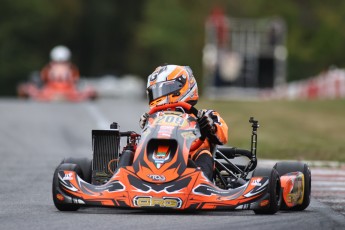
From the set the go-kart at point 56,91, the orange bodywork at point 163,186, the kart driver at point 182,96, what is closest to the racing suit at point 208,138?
the kart driver at point 182,96

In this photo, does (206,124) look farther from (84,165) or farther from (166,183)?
(84,165)

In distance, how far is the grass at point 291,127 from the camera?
2152 cm

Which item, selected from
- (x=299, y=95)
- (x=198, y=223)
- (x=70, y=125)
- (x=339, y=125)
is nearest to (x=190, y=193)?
(x=198, y=223)

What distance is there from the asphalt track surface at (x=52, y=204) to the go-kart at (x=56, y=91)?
39.5ft

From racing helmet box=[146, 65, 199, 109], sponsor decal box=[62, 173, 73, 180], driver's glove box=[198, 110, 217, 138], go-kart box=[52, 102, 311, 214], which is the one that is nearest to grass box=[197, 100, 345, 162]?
racing helmet box=[146, 65, 199, 109]

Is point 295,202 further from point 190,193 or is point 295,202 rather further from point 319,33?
point 319,33

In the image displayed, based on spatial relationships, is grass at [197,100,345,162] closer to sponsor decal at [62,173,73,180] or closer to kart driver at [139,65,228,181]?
kart driver at [139,65,228,181]

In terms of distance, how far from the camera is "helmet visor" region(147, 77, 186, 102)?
12.7 m

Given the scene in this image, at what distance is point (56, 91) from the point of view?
4153 cm

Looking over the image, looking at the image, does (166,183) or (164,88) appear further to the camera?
(164,88)

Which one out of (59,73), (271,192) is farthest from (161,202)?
(59,73)

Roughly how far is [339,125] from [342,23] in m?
46.7

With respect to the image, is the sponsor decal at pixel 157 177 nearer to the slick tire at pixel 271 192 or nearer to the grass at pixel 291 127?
the slick tire at pixel 271 192

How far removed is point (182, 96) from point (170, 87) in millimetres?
141
